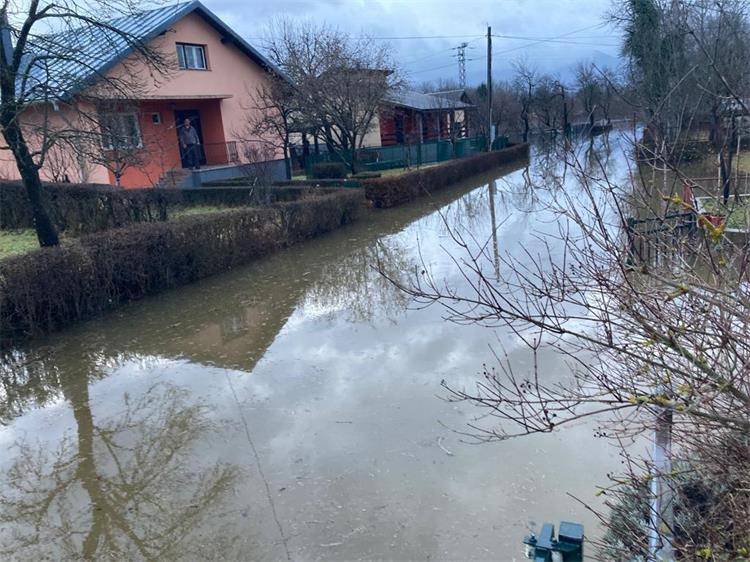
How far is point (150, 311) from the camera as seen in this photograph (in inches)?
328

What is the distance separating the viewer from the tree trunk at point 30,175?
9406mm

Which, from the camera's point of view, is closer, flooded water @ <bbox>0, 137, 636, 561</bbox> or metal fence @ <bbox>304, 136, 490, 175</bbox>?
flooded water @ <bbox>0, 137, 636, 561</bbox>

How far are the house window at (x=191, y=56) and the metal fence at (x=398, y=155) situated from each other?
20.5 ft

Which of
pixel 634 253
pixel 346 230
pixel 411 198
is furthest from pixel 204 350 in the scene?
pixel 411 198

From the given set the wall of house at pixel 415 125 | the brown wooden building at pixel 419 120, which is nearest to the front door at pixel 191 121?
the wall of house at pixel 415 125

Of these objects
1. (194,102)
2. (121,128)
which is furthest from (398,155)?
(121,128)

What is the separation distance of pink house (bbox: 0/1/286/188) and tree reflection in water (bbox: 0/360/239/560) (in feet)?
48.1

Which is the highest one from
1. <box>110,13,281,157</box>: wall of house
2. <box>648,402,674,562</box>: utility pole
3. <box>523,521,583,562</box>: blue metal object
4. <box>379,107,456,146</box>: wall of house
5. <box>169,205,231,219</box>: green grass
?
<box>110,13,281,157</box>: wall of house

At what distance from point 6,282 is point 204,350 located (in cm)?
272

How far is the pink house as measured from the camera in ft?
65.0

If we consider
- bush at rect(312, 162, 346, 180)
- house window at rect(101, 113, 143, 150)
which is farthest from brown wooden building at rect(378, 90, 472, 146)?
house window at rect(101, 113, 143, 150)

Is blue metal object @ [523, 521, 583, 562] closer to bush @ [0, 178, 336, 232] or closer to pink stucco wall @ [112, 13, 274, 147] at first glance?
bush @ [0, 178, 336, 232]

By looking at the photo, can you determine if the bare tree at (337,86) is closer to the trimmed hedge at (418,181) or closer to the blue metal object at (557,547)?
the trimmed hedge at (418,181)

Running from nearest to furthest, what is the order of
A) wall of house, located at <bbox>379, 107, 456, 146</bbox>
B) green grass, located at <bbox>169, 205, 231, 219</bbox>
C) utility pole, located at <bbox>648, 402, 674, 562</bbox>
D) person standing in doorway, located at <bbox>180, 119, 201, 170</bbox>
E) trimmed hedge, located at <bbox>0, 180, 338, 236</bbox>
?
Result: utility pole, located at <bbox>648, 402, 674, 562</bbox> → trimmed hedge, located at <bbox>0, 180, 338, 236</bbox> → green grass, located at <bbox>169, 205, 231, 219</bbox> → person standing in doorway, located at <bbox>180, 119, 201, 170</bbox> → wall of house, located at <bbox>379, 107, 456, 146</bbox>
